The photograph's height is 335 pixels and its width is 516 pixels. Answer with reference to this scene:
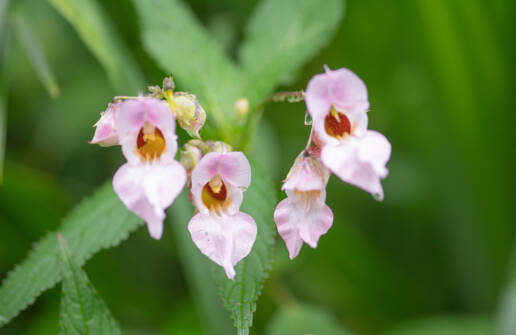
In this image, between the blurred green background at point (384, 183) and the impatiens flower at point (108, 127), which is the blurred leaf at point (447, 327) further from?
the impatiens flower at point (108, 127)

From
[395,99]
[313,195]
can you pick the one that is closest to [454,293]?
[395,99]

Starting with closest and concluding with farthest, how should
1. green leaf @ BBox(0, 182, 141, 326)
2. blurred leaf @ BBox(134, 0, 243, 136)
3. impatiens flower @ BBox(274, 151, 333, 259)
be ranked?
impatiens flower @ BBox(274, 151, 333, 259)
green leaf @ BBox(0, 182, 141, 326)
blurred leaf @ BBox(134, 0, 243, 136)

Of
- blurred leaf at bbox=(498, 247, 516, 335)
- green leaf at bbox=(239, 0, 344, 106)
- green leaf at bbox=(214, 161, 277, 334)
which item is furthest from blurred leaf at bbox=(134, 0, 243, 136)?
blurred leaf at bbox=(498, 247, 516, 335)

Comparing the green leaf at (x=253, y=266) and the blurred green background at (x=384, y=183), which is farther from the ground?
the blurred green background at (x=384, y=183)

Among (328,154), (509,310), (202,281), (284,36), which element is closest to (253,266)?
(328,154)

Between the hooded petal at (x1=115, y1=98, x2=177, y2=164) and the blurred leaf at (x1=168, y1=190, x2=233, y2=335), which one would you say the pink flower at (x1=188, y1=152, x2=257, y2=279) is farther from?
the blurred leaf at (x1=168, y1=190, x2=233, y2=335)

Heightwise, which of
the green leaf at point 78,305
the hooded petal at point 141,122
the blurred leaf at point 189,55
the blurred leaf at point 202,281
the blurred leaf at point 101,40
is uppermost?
the blurred leaf at point 101,40

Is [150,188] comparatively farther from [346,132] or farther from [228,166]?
[346,132]

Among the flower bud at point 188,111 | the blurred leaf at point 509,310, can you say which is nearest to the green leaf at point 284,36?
the flower bud at point 188,111
